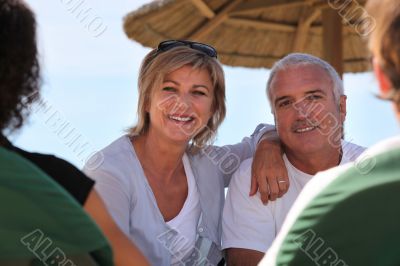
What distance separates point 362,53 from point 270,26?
0.87 meters

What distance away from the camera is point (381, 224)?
1108 mm

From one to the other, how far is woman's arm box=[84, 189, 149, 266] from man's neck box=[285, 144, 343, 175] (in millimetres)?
1358

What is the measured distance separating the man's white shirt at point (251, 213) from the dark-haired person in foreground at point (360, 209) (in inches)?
64.3

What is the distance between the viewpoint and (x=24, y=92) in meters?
1.63

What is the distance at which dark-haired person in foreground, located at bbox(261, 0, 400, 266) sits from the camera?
1105mm

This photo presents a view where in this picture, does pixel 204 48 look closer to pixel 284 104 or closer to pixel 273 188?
pixel 284 104

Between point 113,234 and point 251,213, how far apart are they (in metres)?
1.25

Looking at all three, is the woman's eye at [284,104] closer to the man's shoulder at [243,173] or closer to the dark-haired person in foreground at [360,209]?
the man's shoulder at [243,173]

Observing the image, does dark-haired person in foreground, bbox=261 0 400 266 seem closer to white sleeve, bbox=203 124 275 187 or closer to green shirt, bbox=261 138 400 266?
green shirt, bbox=261 138 400 266

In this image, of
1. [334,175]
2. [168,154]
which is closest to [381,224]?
[334,175]

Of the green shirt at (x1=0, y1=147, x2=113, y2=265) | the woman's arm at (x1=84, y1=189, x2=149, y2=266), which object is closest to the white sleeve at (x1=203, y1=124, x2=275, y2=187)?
the woman's arm at (x1=84, y1=189, x2=149, y2=266)

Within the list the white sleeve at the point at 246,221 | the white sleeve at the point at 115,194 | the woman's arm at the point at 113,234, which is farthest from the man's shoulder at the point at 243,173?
the woman's arm at the point at 113,234

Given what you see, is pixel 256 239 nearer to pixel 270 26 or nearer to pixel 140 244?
pixel 140 244

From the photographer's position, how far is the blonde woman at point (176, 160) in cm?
279
